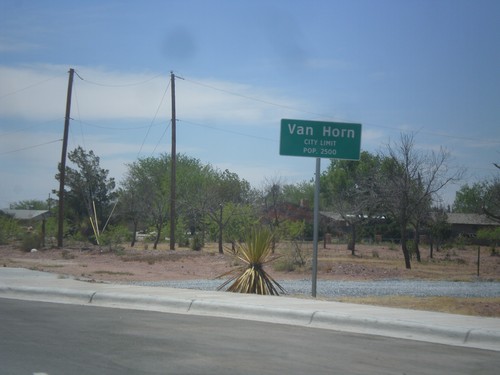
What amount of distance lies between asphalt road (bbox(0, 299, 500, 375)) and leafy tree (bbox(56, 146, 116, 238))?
156 ft

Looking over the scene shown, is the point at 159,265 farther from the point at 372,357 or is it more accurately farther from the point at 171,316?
the point at 372,357

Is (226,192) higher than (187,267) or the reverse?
higher

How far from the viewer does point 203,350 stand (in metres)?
9.01

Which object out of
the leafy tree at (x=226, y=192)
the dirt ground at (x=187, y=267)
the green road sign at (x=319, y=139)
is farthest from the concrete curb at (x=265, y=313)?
the leafy tree at (x=226, y=192)

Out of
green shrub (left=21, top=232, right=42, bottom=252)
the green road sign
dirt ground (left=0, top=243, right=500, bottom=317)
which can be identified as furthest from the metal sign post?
green shrub (left=21, top=232, right=42, bottom=252)

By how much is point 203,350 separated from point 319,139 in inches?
284

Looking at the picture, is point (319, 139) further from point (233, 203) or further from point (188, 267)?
point (233, 203)

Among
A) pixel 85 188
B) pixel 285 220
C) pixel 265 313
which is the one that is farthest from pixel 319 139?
pixel 85 188

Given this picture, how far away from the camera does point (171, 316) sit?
12.3m

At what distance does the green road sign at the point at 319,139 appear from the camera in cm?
1503

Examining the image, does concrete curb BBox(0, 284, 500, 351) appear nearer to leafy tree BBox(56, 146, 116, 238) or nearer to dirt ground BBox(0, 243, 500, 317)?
dirt ground BBox(0, 243, 500, 317)

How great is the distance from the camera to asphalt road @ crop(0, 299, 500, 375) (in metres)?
8.02

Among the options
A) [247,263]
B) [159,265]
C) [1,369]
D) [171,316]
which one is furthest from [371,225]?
[1,369]

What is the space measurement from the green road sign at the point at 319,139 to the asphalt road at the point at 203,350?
4.78m
